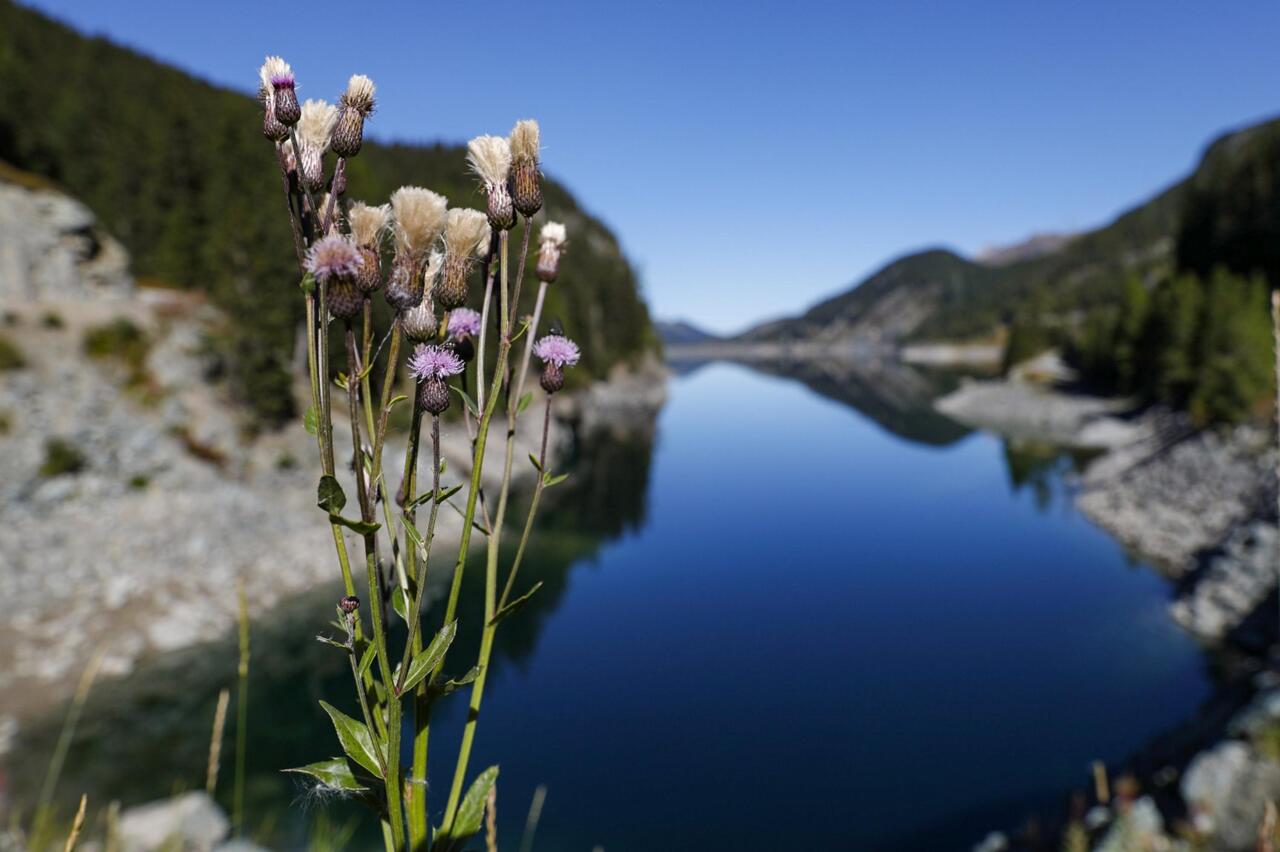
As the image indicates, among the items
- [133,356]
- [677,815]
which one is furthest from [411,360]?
[133,356]

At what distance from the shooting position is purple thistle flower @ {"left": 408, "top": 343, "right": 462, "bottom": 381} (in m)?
1.39

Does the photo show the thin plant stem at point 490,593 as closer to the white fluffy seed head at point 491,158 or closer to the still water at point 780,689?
the white fluffy seed head at point 491,158

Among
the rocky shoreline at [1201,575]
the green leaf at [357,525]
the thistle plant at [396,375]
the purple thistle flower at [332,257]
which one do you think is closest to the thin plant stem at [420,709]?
the thistle plant at [396,375]

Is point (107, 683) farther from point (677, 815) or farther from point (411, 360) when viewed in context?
point (411, 360)

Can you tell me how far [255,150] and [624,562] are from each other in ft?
134

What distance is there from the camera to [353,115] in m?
1.52

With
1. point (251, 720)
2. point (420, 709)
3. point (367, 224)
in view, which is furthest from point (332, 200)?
point (251, 720)

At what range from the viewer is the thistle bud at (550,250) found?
70.8 inches

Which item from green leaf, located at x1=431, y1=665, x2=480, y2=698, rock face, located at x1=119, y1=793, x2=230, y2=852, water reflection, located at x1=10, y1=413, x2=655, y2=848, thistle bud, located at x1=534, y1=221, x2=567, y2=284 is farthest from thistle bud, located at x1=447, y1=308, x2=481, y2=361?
rock face, located at x1=119, y1=793, x2=230, y2=852

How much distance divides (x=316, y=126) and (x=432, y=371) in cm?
59

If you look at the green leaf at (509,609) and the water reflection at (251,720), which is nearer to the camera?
the green leaf at (509,609)

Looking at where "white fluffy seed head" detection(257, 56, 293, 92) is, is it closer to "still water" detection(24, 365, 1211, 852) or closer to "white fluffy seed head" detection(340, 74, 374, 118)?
"white fluffy seed head" detection(340, 74, 374, 118)

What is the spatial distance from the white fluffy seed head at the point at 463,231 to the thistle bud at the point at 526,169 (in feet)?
0.40

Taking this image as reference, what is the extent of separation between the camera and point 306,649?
57.4 feet
